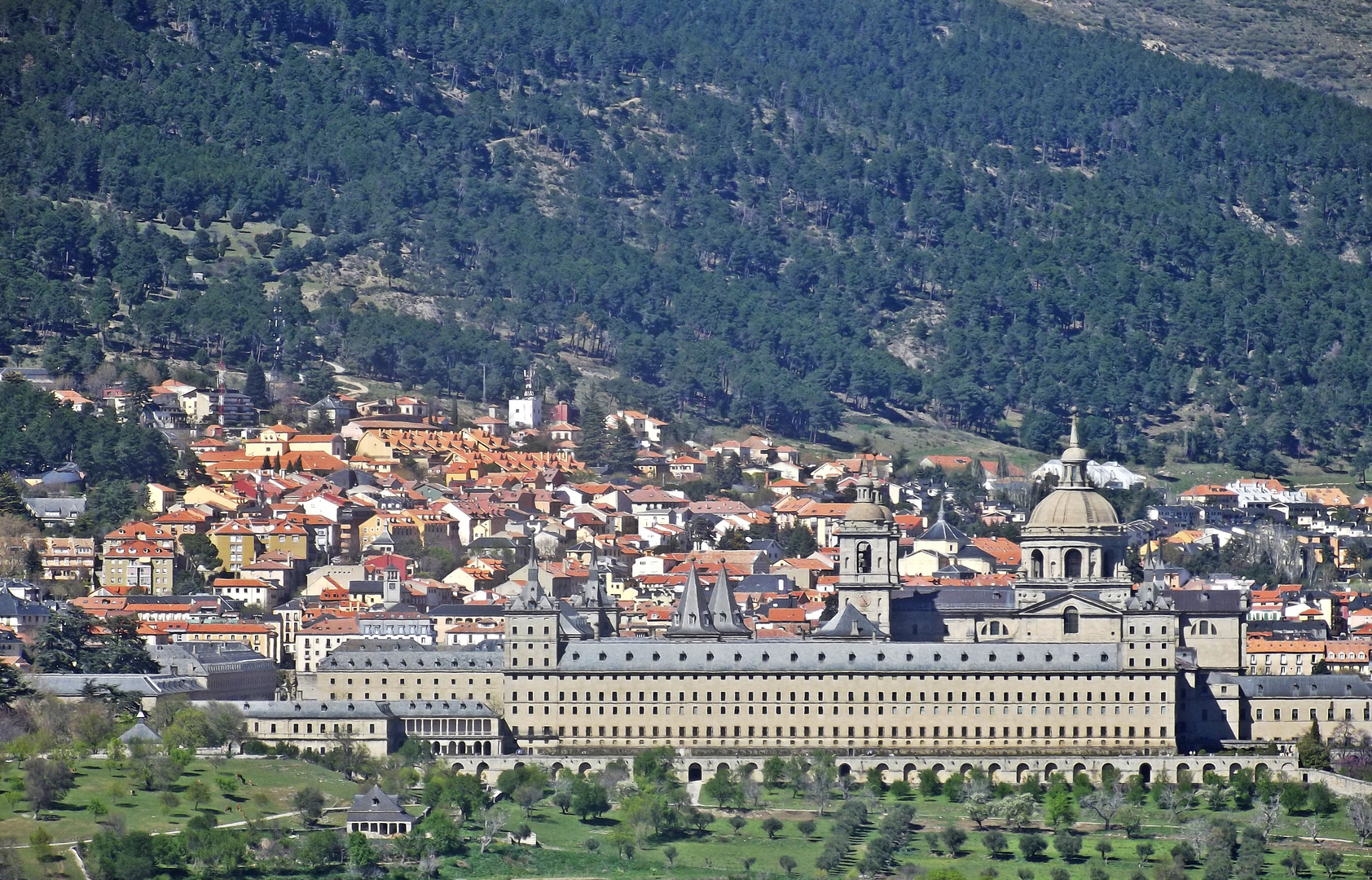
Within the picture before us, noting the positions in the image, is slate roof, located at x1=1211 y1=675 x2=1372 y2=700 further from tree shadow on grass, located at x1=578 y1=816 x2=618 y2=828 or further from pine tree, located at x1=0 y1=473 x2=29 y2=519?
pine tree, located at x1=0 y1=473 x2=29 y2=519

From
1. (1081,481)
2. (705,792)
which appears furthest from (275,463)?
→ (705,792)

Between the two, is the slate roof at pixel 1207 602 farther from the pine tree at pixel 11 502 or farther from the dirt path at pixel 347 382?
the dirt path at pixel 347 382

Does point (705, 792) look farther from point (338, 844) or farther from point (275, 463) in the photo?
point (275, 463)

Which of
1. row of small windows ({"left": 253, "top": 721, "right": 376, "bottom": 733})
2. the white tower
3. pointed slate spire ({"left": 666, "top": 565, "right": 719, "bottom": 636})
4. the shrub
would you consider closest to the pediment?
pointed slate spire ({"left": 666, "top": 565, "right": 719, "bottom": 636})

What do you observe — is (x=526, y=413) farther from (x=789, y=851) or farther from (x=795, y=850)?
(x=789, y=851)

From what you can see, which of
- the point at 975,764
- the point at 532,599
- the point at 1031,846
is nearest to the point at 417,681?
the point at 532,599

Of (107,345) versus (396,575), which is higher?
(107,345)
